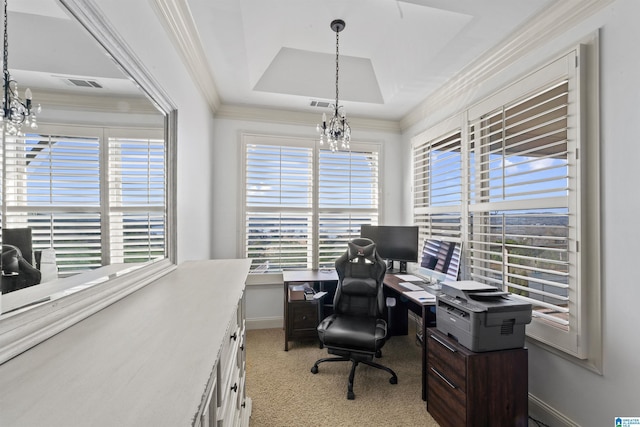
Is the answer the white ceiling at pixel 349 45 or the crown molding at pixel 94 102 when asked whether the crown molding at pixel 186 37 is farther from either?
the crown molding at pixel 94 102

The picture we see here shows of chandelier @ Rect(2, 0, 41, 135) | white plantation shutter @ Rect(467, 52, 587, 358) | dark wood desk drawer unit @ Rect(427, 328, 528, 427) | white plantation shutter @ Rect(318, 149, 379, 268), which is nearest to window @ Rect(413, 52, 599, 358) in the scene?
white plantation shutter @ Rect(467, 52, 587, 358)

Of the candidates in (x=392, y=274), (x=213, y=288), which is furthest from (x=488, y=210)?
(x=213, y=288)

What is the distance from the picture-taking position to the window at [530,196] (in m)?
1.74

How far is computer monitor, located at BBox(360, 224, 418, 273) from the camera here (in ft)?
10.4

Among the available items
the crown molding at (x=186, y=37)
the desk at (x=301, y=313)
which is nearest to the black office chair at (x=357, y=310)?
the desk at (x=301, y=313)

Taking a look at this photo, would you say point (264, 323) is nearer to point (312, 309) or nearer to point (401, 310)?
point (312, 309)

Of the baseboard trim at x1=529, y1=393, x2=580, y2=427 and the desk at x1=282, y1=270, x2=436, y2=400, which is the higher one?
the desk at x1=282, y1=270, x2=436, y2=400

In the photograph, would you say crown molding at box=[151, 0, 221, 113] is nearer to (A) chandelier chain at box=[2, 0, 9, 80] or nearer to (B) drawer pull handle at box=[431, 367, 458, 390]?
(A) chandelier chain at box=[2, 0, 9, 80]

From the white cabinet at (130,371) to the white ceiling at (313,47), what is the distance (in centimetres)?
71

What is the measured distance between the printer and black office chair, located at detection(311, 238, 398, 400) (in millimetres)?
679

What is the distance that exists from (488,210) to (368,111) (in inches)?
76.6

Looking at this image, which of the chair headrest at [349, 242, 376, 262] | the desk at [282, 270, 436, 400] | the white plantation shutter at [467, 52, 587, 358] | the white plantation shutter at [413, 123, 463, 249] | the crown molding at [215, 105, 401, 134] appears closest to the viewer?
the white plantation shutter at [467, 52, 587, 358]

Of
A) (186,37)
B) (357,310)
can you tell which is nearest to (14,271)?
(186,37)

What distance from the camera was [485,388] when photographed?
167cm
